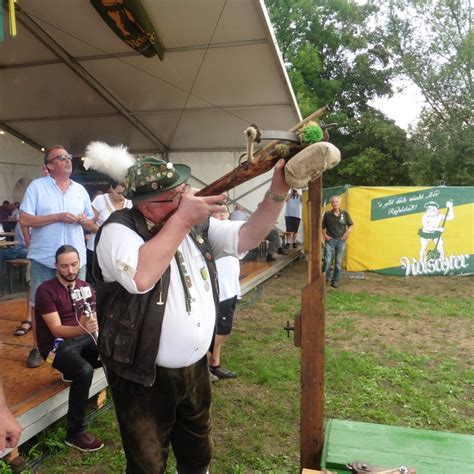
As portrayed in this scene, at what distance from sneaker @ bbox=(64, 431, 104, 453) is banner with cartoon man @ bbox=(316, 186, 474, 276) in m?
8.16

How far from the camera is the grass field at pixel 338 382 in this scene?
3141 millimetres

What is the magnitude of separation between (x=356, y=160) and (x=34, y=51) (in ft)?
51.2

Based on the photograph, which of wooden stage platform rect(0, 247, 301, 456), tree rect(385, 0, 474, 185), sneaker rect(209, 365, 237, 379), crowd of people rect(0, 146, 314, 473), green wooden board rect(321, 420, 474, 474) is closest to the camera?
crowd of people rect(0, 146, 314, 473)

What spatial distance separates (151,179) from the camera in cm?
189

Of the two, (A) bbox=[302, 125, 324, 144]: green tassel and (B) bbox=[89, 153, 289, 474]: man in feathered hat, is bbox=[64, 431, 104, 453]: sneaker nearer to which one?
(B) bbox=[89, 153, 289, 474]: man in feathered hat

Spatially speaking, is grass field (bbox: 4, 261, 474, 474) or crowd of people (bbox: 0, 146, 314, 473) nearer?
crowd of people (bbox: 0, 146, 314, 473)

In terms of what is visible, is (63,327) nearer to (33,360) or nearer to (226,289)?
(33,360)

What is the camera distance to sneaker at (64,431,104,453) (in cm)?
306

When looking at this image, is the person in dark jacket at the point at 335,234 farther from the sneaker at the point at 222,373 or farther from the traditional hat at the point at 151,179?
the traditional hat at the point at 151,179

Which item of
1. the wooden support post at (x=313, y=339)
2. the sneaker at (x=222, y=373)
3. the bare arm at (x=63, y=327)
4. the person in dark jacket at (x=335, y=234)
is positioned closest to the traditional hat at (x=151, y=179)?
the wooden support post at (x=313, y=339)

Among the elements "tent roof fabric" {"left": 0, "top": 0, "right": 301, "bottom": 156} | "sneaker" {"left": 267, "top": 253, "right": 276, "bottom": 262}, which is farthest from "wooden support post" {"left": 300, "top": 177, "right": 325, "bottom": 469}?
"sneaker" {"left": 267, "top": 253, "right": 276, "bottom": 262}

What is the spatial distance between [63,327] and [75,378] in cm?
37

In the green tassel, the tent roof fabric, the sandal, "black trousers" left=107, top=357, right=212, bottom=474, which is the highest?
the tent roof fabric

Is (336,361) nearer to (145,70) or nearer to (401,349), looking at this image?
(401,349)
